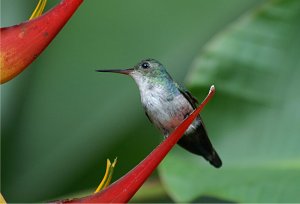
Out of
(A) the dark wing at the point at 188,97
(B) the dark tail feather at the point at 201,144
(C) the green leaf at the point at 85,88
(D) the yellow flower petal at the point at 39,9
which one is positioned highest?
(D) the yellow flower petal at the point at 39,9

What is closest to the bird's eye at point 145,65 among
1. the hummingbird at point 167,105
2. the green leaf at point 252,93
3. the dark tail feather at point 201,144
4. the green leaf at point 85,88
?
the hummingbird at point 167,105

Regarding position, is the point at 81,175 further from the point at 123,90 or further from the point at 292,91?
the point at 292,91

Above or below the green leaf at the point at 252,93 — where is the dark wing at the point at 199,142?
above

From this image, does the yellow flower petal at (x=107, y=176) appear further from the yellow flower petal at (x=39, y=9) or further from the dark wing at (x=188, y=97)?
the dark wing at (x=188, y=97)

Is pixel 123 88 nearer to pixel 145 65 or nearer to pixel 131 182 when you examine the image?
pixel 145 65

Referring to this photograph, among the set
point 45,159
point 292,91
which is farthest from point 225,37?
point 45,159

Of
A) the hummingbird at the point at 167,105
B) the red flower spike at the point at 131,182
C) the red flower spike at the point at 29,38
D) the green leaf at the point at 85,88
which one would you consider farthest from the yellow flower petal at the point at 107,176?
the green leaf at the point at 85,88

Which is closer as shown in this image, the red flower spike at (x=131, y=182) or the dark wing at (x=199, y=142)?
the red flower spike at (x=131, y=182)

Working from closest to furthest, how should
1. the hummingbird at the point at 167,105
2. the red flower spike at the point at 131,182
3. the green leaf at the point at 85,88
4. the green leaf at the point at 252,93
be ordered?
the red flower spike at the point at 131,182, the hummingbird at the point at 167,105, the green leaf at the point at 252,93, the green leaf at the point at 85,88

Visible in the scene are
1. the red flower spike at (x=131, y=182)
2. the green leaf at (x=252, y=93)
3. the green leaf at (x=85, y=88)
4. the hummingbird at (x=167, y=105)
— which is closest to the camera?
the red flower spike at (x=131, y=182)
